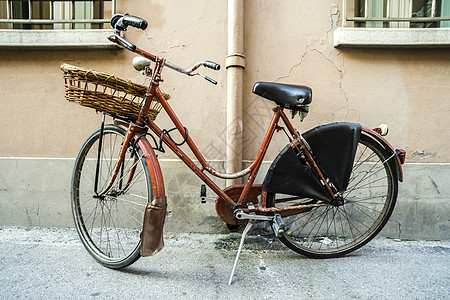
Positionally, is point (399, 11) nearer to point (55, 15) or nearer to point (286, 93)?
point (286, 93)

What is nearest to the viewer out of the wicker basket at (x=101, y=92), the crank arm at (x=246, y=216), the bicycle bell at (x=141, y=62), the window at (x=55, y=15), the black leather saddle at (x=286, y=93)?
the wicker basket at (x=101, y=92)

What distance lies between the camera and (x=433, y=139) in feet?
8.69

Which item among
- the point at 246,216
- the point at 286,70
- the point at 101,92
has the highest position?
the point at 286,70

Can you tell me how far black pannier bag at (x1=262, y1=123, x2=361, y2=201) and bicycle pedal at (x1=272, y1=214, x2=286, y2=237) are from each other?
0.19 m

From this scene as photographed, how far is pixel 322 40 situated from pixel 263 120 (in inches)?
34.8

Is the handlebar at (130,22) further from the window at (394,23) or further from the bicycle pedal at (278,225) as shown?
the window at (394,23)

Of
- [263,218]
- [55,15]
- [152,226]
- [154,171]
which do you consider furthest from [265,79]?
[55,15]

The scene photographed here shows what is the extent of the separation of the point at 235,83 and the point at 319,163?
0.99 meters

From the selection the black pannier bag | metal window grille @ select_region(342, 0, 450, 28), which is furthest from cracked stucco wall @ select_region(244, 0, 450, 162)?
the black pannier bag

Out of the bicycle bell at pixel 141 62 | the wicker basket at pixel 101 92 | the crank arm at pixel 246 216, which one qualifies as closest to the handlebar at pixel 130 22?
the bicycle bell at pixel 141 62

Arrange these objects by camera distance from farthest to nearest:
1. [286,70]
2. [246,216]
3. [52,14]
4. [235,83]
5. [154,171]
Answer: [52,14]
[286,70]
[235,83]
[246,216]
[154,171]

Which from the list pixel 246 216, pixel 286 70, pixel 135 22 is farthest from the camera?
pixel 286 70

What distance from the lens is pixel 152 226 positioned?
1824mm

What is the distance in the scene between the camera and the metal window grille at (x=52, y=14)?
279 centimetres
